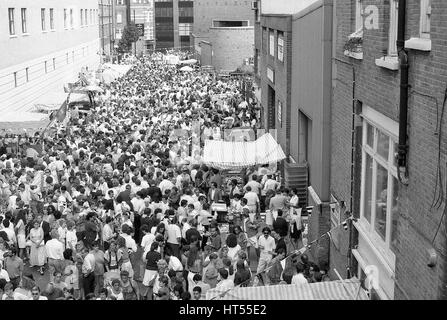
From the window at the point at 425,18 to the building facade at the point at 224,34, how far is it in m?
54.7

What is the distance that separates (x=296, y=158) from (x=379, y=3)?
994 cm

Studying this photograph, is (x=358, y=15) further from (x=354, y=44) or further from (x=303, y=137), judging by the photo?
(x=303, y=137)

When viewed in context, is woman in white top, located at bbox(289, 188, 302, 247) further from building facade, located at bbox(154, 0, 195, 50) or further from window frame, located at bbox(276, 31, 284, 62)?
building facade, located at bbox(154, 0, 195, 50)

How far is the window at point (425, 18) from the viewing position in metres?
8.09

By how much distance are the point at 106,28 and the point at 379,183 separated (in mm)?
74501

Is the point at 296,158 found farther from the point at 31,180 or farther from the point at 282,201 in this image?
the point at 31,180

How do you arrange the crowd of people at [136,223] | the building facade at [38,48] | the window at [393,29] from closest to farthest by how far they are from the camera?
1. the window at [393,29]
2. the crowd of people at [136,223]
3. the building facade at [38,48]

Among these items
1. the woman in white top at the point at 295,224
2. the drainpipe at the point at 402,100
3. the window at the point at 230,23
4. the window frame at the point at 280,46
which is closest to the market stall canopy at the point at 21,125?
the window frame at the point at 280,46

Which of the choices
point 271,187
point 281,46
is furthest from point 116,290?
point 281,46

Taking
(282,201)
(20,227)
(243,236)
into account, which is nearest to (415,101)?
(243,236)

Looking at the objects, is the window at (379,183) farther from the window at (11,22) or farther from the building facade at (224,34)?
the building facade at (224,34)

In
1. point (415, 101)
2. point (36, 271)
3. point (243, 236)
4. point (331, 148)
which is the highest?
point (415, 101)

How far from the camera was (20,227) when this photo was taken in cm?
1532

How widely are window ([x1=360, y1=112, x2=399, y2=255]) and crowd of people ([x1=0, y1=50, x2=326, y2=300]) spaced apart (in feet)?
4.50
